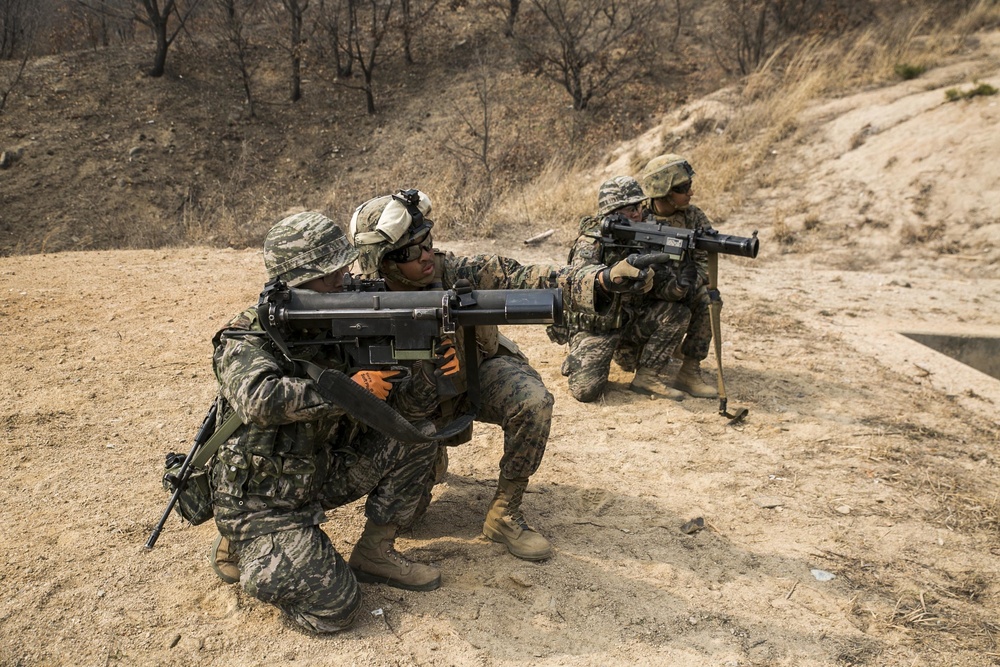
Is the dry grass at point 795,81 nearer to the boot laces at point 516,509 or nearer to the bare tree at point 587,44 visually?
the bare tree at point 587,44

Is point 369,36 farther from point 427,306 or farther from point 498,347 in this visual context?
point 427,306

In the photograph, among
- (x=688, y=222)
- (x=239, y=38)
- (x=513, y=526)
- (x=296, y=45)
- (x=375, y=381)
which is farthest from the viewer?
(x=296, y=45)

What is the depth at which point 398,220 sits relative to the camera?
3.44 m

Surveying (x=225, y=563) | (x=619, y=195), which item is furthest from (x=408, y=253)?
(x=619, y=195)

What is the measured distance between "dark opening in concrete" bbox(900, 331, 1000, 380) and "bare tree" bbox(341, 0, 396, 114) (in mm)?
12193

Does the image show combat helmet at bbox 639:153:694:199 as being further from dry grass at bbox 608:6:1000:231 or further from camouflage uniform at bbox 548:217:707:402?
dry grass at bbox 608:6:1000:231

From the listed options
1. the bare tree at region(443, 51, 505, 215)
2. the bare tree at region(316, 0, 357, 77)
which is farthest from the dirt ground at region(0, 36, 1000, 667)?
the bare tree at region(316, 0, 357, 77)

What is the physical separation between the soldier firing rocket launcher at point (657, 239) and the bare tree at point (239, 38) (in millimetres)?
12663

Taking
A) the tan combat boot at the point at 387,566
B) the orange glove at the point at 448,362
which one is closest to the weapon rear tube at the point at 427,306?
the orange glove at the point at 448,362

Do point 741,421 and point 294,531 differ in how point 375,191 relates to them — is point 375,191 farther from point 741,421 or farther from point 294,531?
point 294,531

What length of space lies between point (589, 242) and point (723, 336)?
6.65 ft

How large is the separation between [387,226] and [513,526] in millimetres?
1443

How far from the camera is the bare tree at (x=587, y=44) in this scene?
594 inches

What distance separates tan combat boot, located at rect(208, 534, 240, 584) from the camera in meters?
3.40
